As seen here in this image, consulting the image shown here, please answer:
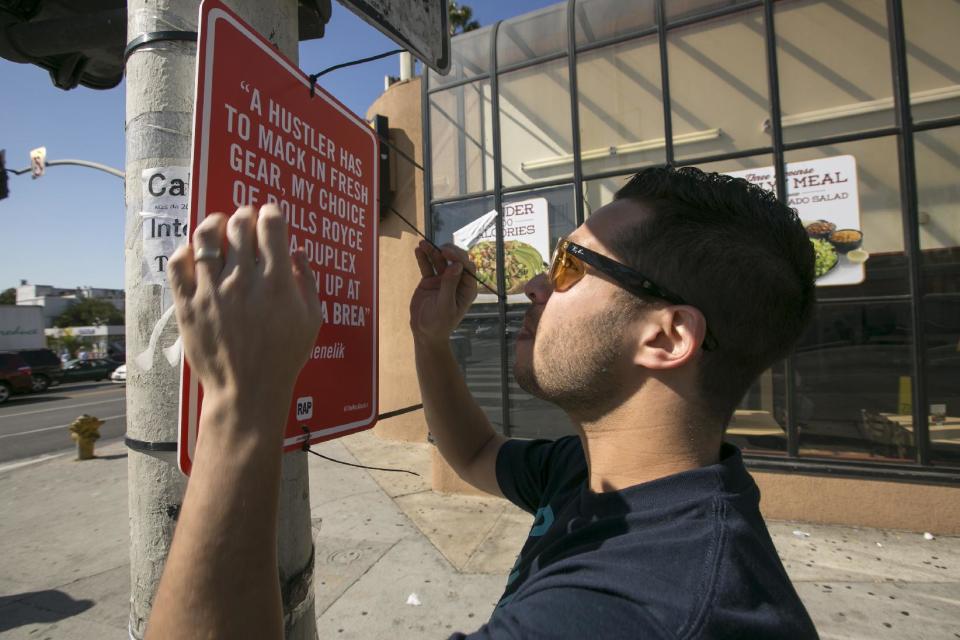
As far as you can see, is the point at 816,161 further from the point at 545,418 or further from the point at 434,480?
the point at 434,480

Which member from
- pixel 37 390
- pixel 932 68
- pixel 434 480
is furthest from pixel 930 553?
pixel 37 390

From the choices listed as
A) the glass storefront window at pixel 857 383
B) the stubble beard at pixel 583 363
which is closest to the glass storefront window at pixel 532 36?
the glass storefront window at pixel 857 383

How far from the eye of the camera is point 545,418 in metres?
6.04

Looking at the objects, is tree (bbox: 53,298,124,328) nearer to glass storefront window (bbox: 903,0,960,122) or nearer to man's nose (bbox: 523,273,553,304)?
glass storefront window (bbox: 903,0,960,122)

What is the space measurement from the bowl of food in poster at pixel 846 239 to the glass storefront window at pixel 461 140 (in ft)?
11.4

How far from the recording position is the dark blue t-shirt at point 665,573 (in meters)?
0.82

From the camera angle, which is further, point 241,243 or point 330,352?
point 330,352

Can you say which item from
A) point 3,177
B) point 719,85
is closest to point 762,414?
point 719,85

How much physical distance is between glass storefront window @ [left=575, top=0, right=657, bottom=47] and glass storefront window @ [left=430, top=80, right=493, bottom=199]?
1.19 meters

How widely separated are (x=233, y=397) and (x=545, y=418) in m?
5.48

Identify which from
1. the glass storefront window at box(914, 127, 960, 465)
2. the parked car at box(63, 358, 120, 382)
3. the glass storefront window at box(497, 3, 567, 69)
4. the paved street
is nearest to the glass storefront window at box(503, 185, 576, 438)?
the glass storefront window at box(497, 3, 567, 69)

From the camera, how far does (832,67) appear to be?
16.0 ft

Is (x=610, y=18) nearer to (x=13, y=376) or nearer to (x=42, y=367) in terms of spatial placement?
(x=13, y=376)

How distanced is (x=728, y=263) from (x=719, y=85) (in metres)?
4.98
